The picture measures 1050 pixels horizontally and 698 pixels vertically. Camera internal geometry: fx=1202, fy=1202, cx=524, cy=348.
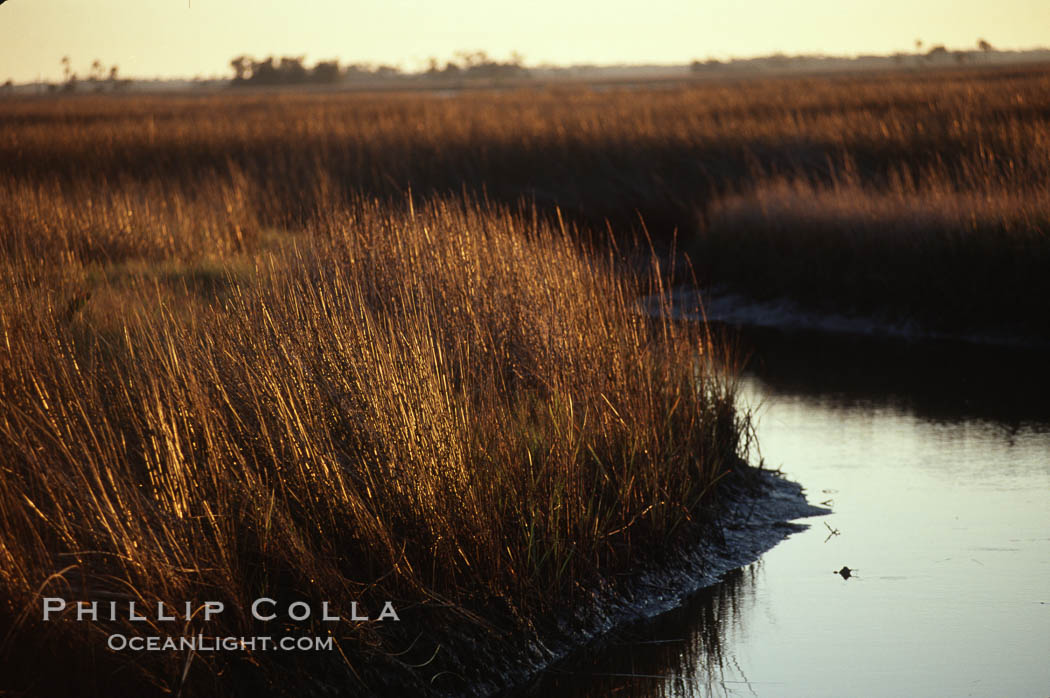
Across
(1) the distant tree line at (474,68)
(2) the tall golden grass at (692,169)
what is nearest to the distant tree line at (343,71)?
(1) the distant tree line at (474,68)

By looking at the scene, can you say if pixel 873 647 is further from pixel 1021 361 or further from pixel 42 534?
pixel 1021 361

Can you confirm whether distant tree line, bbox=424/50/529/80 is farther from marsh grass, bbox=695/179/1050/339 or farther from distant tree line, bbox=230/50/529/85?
marsh grass, bbox=695/179/1050/339

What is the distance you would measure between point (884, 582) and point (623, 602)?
1178 mm

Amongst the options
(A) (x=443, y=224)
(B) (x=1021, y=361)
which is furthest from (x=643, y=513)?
(B) (x=1021, y=361)

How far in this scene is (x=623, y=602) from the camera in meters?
4.76

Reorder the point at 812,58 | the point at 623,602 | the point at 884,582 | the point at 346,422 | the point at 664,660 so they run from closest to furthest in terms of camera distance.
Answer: the point at 346,422 < the point at 664,660 < the point at 623,602 < the point at 884,582 < the point at 812,58

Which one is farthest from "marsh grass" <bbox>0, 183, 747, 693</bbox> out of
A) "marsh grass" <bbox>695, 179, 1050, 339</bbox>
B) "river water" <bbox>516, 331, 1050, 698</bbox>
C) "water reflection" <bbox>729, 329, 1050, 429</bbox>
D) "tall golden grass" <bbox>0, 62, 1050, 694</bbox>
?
"marsh grass" <bbox>695, 179, 1050, 339</bbox>

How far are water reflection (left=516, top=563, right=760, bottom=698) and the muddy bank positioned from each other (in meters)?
0.05

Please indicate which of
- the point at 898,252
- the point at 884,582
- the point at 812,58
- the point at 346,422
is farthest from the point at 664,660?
the point at 812,58

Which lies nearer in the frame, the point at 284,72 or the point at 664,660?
the point at 664,660

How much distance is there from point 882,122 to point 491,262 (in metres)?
11.4

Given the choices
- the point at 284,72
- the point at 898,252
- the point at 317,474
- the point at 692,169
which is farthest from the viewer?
the point at 284,72

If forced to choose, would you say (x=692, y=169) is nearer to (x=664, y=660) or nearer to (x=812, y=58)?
(x=664, y=660)

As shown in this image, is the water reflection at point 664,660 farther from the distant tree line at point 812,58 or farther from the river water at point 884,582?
the distant tree line at point 812,58
